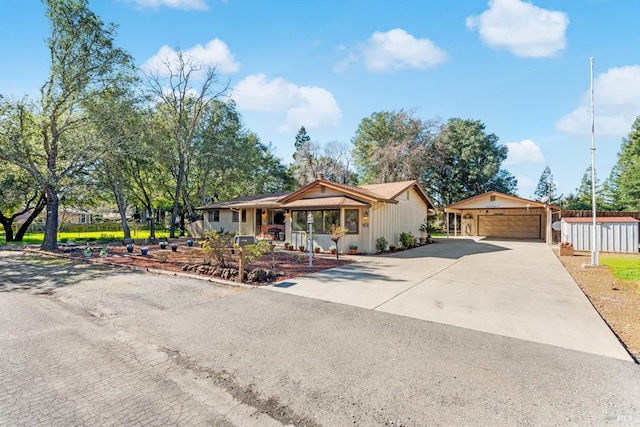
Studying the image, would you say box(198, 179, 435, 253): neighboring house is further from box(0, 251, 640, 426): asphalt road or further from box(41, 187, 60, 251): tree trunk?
box(41, 187, 60, 251): tree trunk

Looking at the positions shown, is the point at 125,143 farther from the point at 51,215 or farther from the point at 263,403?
the point at 263,403

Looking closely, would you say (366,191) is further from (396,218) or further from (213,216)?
(213,216)

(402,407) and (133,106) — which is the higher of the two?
(133,106)

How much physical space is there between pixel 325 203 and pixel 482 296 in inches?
333

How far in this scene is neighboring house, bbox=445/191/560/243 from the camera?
21.8 metres

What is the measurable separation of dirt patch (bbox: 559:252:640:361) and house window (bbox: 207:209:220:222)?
69.4 feet

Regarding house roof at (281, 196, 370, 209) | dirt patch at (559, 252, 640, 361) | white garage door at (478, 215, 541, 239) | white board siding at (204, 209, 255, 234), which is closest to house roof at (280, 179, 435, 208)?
house roof at (281, 196, 370, 209)

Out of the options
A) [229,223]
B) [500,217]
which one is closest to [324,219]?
[229,223]

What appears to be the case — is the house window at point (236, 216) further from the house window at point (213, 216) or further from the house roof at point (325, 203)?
the house roof at point (325, 203)

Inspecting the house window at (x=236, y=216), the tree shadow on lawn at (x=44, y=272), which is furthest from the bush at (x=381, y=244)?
the house window at (x=236, y=216)

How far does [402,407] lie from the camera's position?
2.70 meters

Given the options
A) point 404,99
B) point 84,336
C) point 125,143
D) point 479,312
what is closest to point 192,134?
point 125,143

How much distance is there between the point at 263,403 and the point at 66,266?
11.3 m

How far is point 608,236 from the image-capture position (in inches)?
570
